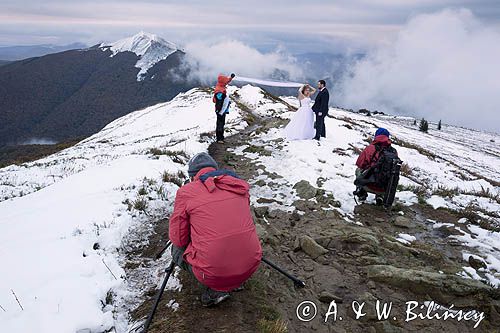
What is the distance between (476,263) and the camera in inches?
278

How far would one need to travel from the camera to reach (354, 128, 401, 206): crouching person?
30.3ft

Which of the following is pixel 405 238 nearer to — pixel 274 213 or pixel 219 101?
pixel 274 213

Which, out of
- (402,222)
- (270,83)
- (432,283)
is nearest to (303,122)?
(270,83)

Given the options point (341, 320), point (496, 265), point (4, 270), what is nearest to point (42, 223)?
point (4, 270)

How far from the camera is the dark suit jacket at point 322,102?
16.8 m

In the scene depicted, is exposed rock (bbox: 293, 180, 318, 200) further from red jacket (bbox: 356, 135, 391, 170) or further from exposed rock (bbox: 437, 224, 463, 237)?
exposed rock (bbox: 437, 224, 463, 237)

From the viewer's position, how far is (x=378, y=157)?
9.52 metres

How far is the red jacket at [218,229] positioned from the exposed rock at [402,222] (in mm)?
5761

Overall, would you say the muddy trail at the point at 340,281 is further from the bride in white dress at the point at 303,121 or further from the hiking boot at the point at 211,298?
the bride in white dress at the point at 303,121

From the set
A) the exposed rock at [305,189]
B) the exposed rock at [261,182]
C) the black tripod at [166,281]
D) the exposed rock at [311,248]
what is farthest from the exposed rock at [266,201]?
the black tripod at [166,281]

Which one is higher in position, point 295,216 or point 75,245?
point 75,245

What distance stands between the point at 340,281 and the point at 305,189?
4631mm

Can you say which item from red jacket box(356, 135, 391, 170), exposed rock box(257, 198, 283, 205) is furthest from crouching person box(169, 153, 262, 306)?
red jacket box(356, 135, 391, 170)

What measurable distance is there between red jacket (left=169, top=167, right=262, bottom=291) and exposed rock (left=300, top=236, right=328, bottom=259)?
2905 millimetres
